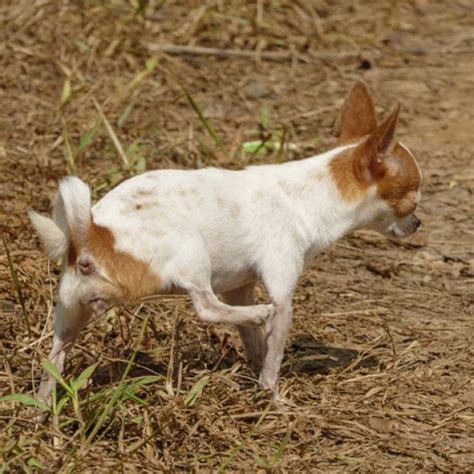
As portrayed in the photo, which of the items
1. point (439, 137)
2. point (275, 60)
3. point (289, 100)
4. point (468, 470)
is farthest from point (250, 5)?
point (468, 470)

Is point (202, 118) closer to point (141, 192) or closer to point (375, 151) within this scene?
point (375, 151)

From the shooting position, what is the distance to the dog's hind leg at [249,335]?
5105 millimetres

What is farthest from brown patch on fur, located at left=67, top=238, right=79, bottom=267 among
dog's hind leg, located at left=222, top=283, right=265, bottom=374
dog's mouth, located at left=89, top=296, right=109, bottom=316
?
dog's hind leg, located at left=222, top=283, right=265, bottom=374

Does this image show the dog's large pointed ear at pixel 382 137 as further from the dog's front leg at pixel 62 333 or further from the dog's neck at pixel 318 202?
the dog's front leg at pixel 62 333

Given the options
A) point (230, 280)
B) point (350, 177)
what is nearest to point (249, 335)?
point (230, 280)

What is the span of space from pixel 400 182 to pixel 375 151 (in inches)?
7.7

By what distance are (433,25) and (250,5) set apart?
5.03ft

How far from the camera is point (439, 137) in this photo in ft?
26.6

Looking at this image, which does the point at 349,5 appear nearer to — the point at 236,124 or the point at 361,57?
the point at 361,57

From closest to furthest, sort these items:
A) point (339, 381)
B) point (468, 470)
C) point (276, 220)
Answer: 1. point (468, 470)
2. point (276, 220)
3. point (339, 381)

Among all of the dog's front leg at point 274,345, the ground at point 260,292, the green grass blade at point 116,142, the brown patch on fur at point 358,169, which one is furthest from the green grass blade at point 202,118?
the dog's front leg at point 274,345

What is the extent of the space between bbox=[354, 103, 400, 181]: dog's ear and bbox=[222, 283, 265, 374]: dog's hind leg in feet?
2.17

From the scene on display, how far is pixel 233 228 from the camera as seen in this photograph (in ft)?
15.2

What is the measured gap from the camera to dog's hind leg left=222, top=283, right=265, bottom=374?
5.11 m
